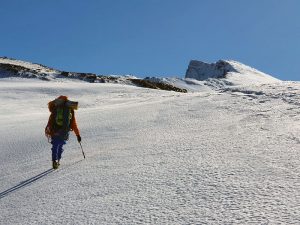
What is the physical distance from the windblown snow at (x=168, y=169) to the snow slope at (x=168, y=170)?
0.02m

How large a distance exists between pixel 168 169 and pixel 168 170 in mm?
79

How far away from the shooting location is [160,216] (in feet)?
21.1

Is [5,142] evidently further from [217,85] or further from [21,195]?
[217,85]

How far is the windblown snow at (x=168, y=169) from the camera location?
658cm

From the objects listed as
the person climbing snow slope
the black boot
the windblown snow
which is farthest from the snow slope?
the person climbing snow slope

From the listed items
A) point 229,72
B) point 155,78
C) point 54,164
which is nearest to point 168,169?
point 54,164

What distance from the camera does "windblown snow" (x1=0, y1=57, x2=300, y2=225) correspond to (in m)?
6.58

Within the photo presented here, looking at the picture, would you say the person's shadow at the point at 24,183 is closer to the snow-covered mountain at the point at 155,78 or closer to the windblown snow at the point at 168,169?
the windblown snow at the point at 168,169

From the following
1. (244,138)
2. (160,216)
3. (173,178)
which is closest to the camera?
(160,216)

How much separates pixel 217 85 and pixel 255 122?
4283 centimetres

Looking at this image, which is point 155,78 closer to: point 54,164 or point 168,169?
point 54,164

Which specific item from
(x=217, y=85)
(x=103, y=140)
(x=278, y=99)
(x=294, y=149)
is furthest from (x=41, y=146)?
(x=217, y=85)

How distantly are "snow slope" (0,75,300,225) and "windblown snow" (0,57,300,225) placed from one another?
2cm

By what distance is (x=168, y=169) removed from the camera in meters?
8.77
